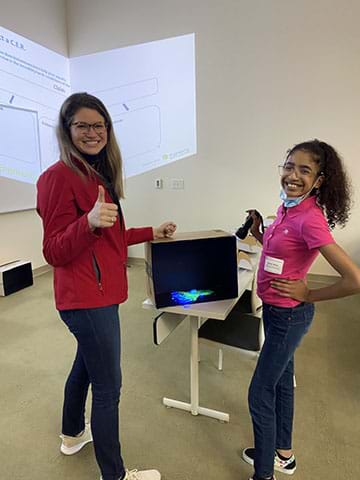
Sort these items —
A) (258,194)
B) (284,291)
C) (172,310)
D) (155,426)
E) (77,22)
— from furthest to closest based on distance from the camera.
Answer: (77,22) < (258,194) < (155,426) < (172,310) < (284,291)

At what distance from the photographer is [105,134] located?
120 cm

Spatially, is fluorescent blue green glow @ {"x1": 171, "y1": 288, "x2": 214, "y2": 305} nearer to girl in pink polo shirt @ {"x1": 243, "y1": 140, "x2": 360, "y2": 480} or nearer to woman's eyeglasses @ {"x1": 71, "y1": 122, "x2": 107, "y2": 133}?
girl in pink polo shirt @ {"x1": 243, "y1": 140, "x2": 360, "y2": 480}

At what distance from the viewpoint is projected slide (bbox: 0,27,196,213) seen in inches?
147

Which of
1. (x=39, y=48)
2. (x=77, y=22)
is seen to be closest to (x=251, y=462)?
(x=39, y=48)

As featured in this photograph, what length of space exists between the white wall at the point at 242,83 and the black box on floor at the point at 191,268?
101 inches

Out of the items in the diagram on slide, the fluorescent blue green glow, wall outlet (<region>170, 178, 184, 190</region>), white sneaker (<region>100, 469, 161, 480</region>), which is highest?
the diagram on slide

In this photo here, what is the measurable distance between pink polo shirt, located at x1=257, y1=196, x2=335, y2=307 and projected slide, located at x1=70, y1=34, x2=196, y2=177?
311 cm

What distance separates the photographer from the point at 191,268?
148 cm

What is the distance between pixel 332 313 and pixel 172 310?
82.7 inches

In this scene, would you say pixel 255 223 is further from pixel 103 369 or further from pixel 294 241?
pixel 103 369

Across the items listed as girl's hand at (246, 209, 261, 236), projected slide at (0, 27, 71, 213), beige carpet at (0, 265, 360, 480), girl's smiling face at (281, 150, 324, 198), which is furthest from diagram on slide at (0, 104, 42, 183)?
girl's smiling face at (281, 150, 324, 198)

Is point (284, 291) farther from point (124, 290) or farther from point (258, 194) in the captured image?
point (258, 194)

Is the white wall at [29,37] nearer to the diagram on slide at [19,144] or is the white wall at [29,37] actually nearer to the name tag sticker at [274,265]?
the diagram on slide at [19,144]

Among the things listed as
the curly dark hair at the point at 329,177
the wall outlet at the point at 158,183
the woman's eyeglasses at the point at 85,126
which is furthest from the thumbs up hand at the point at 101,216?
the wall outlet at the point at 158,183
